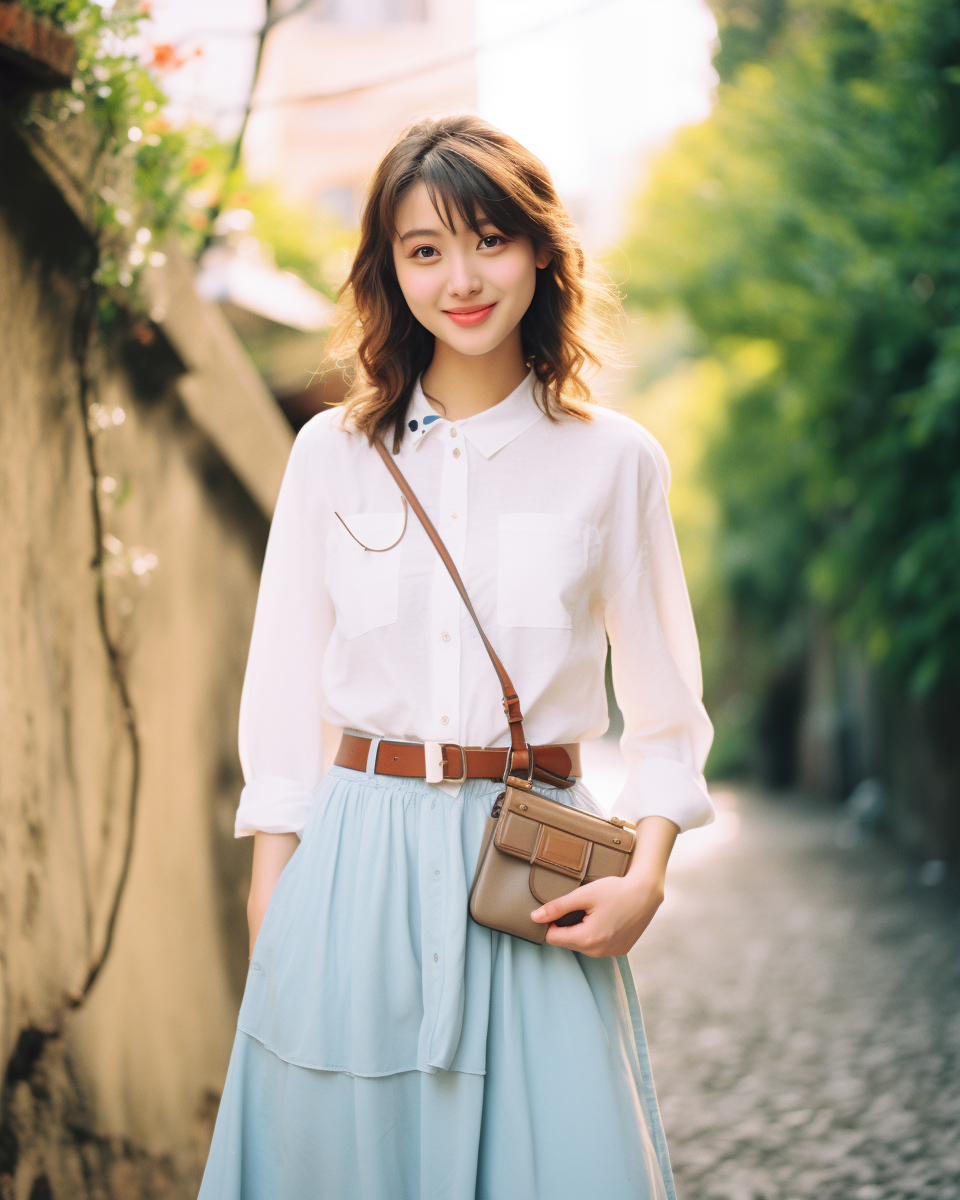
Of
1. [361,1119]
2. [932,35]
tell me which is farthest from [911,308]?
[361,1119]

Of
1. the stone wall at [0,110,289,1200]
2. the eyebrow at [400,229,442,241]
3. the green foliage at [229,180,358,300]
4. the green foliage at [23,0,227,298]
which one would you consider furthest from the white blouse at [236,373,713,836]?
the green foliage at [229,180,358,300]

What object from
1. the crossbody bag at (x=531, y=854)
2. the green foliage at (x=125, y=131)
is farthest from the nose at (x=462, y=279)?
the green foliage at (x=125, y=131)

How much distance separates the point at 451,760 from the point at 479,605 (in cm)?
22

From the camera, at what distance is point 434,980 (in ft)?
5.18

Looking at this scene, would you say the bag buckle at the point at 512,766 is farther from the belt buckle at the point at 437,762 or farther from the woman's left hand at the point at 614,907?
the woman's left hand at the point at 614,907

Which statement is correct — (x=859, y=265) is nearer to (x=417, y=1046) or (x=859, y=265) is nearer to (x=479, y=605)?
(x=479, y=605)

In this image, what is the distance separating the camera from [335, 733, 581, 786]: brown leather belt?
163 centimetres

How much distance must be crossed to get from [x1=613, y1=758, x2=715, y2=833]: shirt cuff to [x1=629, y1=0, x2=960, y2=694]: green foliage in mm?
4116

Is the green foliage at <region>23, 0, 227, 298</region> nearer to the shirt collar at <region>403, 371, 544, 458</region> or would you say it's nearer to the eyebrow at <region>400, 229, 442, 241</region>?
the eyebrow at <region>400, 229, 442, 241</region>

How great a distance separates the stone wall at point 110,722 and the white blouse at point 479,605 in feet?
2.62

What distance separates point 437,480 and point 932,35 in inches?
194

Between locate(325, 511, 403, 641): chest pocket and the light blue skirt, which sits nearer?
the light blue skirt

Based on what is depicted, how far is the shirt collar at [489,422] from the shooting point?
1.74 m

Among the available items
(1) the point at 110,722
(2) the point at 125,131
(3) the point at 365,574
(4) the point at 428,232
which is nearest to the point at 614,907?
(3) the point at 365,574
